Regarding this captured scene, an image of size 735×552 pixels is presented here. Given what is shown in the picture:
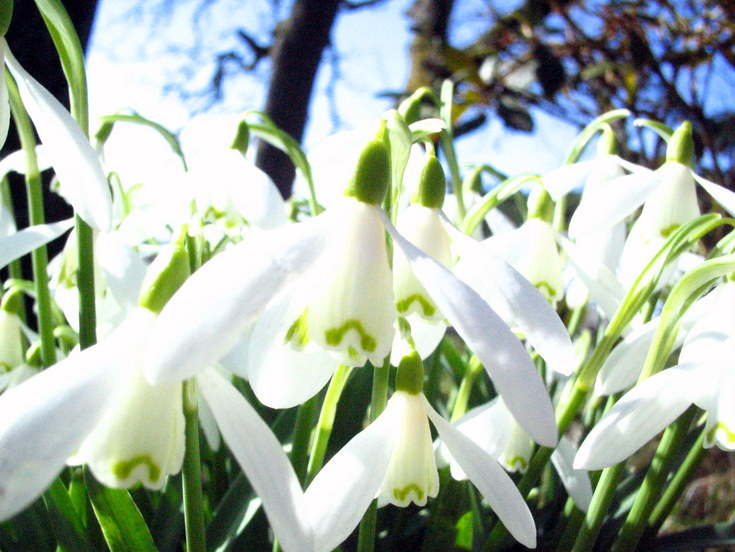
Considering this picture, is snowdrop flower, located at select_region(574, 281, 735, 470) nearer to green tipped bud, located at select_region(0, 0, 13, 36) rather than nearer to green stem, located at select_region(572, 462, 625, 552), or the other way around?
green stem, located at select_region(572, 462, 625, 552)

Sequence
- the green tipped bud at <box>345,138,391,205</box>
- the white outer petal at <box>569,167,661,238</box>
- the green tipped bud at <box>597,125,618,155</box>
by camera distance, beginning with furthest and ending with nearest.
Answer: the green tipped bud at <box>597,125,618,155</box>
the white outer petal at <box>569,167,661,238</box>
the green tipped bud at <box>345,138,391,205</box>

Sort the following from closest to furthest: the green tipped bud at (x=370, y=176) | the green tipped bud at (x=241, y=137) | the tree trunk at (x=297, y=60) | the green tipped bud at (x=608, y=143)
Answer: the green tipped bud at (x=370, y=176)
the green tipped bud at (x=241, y=137)
the green tipped bud at (x=608, y=143)
the tree trunk at (x=297, y=60)

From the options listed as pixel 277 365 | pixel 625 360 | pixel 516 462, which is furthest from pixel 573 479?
pixel 277 365

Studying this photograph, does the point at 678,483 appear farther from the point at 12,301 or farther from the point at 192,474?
the point at 12,301

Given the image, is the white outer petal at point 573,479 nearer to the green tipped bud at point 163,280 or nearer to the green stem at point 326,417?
the green stem at point 326,417

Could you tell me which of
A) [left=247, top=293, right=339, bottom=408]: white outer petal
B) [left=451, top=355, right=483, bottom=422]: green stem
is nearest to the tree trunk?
[left=451, top=355, right=483, bottom=422]: green stem

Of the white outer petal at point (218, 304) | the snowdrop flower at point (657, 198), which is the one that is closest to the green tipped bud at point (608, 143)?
the snowdrop flower at point (657, 198)
